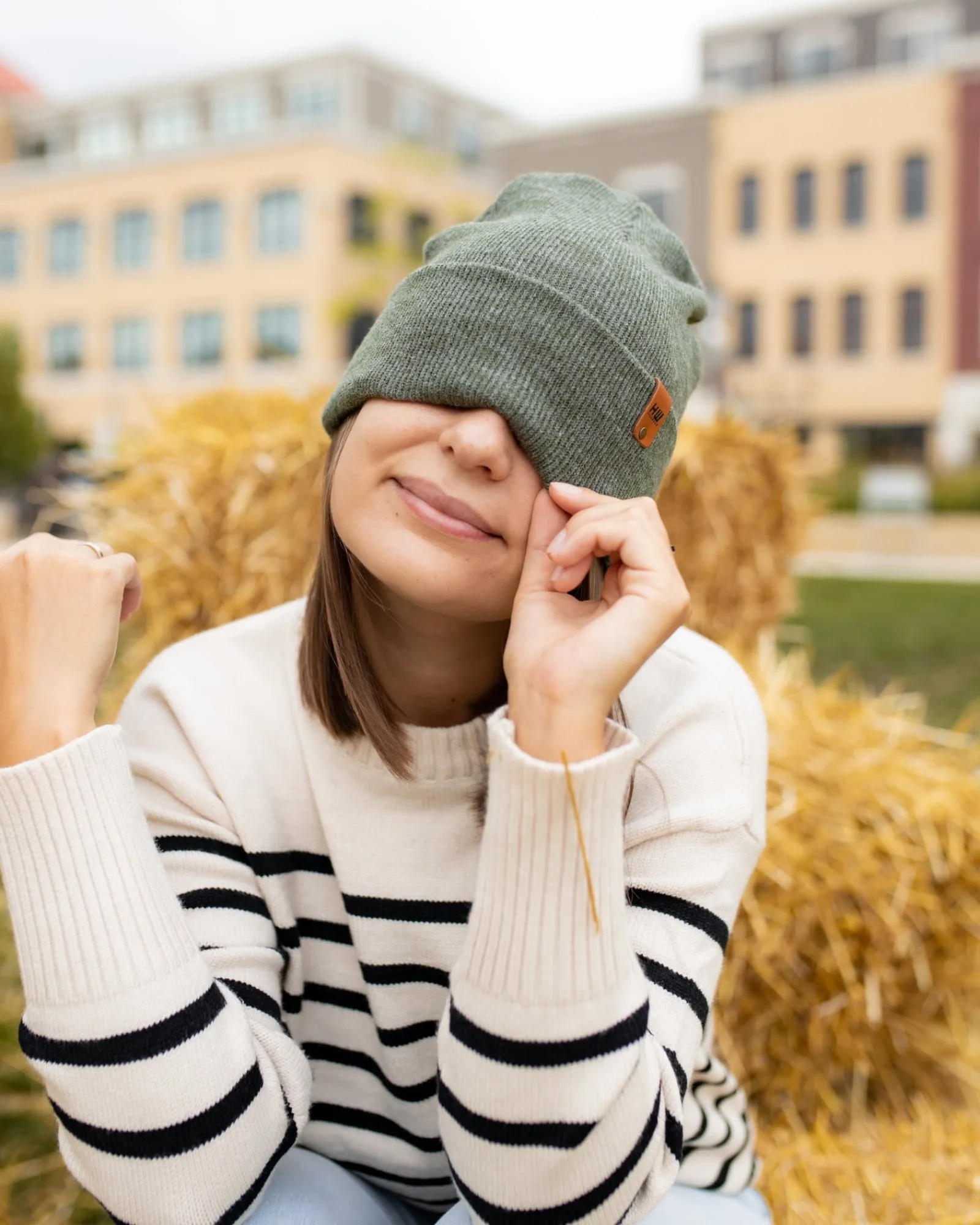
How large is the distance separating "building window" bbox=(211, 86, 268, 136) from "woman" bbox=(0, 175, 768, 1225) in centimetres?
3239

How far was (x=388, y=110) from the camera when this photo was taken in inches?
1203

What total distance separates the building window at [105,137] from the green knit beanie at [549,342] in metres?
34.8

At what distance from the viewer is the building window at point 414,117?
30641mm

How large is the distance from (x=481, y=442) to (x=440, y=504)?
78mm

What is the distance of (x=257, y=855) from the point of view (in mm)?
1362

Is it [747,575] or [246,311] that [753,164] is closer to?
[246,311]

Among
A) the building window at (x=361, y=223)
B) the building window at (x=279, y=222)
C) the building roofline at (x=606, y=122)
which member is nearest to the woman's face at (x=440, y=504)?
the building roofline at (x=606, y=122)

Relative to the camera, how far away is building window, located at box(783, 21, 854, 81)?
25.9 metres

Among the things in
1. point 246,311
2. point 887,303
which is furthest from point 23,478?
point 887,303

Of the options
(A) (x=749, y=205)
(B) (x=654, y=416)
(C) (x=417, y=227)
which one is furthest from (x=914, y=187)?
(B) (x=654, y=416)

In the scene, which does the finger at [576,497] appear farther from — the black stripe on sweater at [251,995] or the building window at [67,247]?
the building window at [67,247]

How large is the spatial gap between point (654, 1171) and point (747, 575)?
2.36 metres

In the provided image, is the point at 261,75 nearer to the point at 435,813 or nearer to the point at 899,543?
the point at 899,543

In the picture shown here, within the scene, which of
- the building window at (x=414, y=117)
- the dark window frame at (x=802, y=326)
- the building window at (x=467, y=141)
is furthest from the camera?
the building window at (x=467, y=141)
